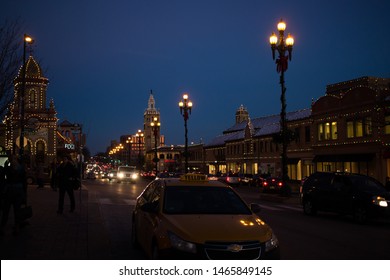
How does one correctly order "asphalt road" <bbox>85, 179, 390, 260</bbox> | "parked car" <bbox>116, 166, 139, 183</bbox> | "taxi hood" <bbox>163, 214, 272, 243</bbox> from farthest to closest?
"parked car" <bbox>116, 166, 139, 183</bbox> → "asphalt road" <bbox>85, 179, 390, 260</bbox> → "taxi hood" <bbox>163, 214, 272, 243</bbox>

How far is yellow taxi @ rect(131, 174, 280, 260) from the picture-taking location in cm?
688

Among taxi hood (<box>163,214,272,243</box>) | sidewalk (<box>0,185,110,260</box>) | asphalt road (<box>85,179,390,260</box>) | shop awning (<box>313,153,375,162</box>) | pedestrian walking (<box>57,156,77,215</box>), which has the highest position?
shop awning (<box>313,153,375,162</box>)

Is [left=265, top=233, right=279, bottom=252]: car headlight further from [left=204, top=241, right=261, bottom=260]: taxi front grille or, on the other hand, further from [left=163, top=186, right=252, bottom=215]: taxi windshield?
[left=163, top=186, right=252, bottom=215]: taxi windshield

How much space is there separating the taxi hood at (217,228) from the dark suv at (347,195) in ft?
31.7

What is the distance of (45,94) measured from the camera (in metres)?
85.3

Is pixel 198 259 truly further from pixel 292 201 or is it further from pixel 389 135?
pixel 389 135

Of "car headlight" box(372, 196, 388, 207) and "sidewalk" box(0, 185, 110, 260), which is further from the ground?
"car headlight" box(372, 196, 388, 207)

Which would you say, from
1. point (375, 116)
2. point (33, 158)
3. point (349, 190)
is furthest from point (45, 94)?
point (349, 190)

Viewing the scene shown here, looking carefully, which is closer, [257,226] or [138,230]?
[257,226]

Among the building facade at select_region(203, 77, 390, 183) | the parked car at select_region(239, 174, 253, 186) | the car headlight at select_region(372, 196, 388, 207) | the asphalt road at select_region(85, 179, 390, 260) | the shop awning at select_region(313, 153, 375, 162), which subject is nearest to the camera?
the asphalt road at select_region(85, 179, 390, 260)

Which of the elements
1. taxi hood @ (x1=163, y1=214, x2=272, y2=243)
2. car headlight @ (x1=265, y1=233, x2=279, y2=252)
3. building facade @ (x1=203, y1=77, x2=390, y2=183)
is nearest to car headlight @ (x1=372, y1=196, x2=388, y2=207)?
taxi hood @ (x1=163, y1=214, x2=272, y2=243)

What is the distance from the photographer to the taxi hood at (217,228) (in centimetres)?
696

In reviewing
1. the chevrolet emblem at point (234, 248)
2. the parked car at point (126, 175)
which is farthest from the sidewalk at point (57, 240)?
the parked car at point (126, 175)

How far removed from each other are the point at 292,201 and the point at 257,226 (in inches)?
776
